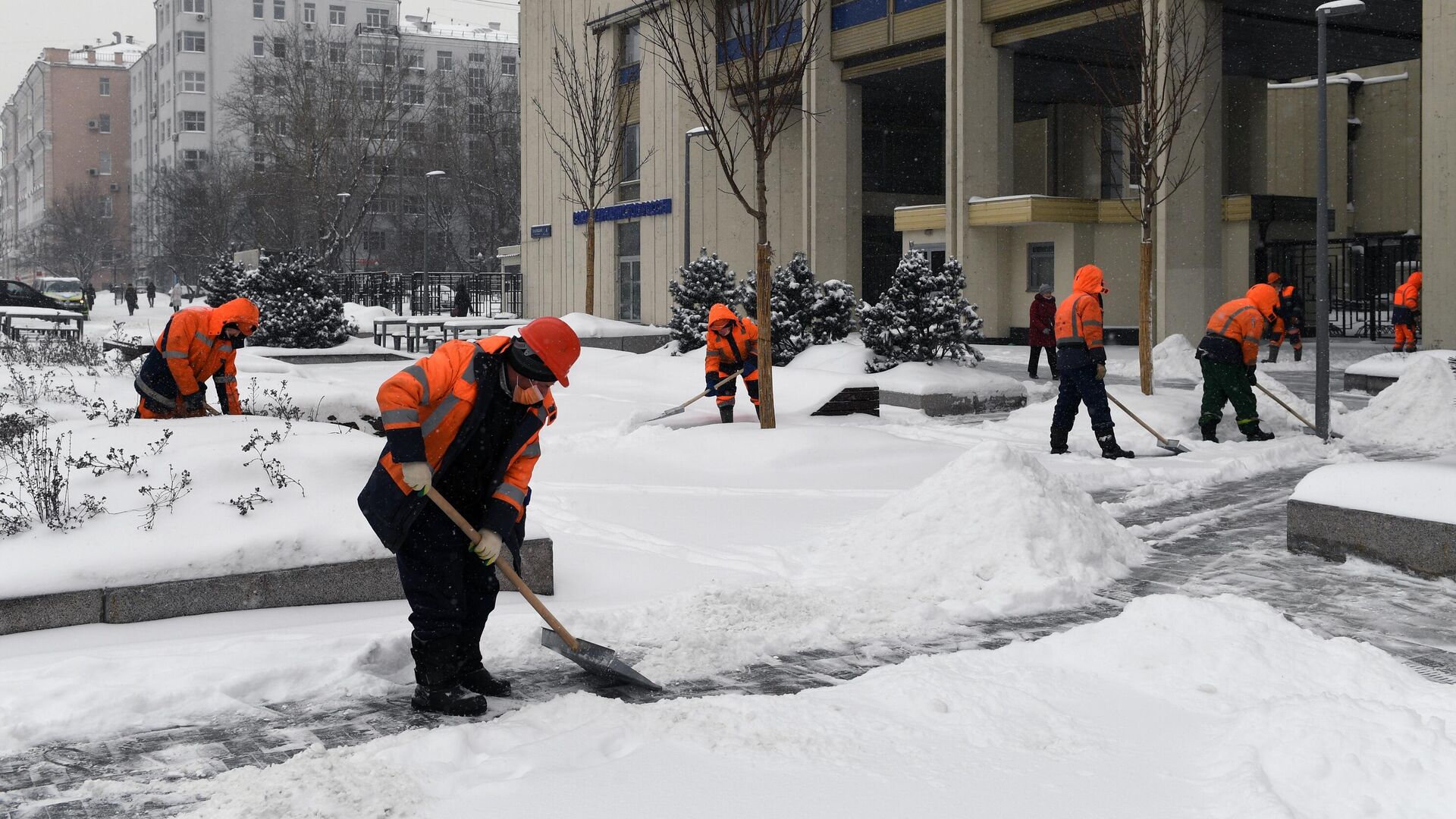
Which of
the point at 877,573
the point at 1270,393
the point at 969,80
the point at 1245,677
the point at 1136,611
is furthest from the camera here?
the point at 969,80

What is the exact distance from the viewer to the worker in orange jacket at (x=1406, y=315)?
22188 millimetres

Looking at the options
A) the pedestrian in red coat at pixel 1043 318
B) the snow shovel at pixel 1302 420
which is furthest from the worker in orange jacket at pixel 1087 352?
the pedestrian in red coat at pixel 1043 318

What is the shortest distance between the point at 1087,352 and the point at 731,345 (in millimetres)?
3754

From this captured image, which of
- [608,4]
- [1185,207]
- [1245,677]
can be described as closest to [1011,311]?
[1185,207]

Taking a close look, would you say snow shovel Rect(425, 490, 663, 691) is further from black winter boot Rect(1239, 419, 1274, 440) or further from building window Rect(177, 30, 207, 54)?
building window Rect(177, 30, 207, 54)

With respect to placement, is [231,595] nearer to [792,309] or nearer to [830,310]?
[792,309]

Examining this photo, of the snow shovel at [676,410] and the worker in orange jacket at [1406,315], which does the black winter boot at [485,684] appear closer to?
the snow shovel at [676,410]

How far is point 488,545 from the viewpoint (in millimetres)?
4746

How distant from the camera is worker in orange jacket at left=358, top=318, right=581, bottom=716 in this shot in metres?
4.61

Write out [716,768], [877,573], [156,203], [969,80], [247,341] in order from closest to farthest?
1. [716,768]
2. [877,573]
3. [247,341]
4. [969,80]
5. [156,203]

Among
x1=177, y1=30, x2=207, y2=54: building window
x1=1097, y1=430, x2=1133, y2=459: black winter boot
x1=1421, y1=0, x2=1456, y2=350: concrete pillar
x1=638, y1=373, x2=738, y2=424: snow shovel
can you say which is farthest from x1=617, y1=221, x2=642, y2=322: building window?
x1=177, y1=30, x2=207, y2=54: building window

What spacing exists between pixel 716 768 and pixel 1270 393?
10973mm

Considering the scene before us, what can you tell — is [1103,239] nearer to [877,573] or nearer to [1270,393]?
[1270,393]

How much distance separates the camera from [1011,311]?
3111cm
